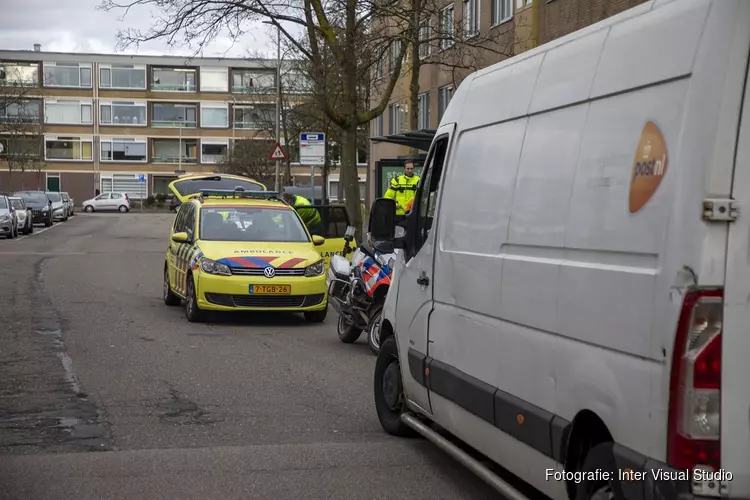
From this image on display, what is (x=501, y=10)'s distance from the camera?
33.5 m

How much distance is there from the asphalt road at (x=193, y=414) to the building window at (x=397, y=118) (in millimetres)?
33812

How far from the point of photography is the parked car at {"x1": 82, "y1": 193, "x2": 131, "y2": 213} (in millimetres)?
83062

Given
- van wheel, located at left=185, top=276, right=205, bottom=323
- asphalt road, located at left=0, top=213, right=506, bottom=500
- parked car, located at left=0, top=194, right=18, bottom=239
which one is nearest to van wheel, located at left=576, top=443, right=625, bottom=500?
asphalt road, located at left=0, top=213, right=506, bottom=500

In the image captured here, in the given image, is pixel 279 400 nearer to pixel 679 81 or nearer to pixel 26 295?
pixel 679 81

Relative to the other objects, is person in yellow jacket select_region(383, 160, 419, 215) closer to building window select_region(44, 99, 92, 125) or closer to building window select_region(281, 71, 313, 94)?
building window select_region(281, 71, 313, 94)

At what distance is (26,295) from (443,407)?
13.2m

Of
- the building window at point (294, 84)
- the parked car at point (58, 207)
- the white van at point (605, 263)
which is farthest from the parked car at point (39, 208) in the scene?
the white van at point (605, 263)

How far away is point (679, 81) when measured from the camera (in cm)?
394

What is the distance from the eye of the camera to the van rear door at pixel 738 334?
368 cm

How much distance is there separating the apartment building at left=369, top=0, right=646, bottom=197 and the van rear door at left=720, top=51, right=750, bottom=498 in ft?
52.0

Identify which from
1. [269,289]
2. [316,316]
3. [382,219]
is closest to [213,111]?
[316,316]

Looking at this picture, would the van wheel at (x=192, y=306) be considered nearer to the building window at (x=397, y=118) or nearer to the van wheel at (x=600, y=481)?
the van wheel at (x=600, y=481)

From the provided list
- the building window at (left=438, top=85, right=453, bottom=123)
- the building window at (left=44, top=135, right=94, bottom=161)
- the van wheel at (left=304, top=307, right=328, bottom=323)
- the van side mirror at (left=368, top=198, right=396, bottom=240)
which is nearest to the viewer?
the van side mirror at (left=368, top=198, right=396, bottom=240)

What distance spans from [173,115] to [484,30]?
2632 inches
